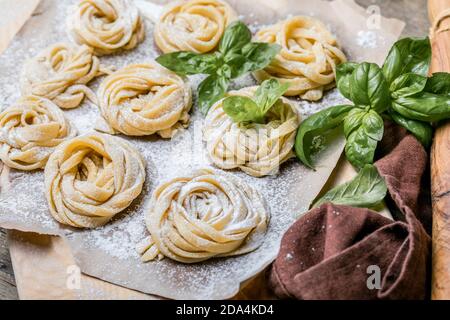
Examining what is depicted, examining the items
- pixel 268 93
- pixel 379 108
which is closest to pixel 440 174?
pixel 379 108

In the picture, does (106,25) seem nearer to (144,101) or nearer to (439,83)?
(144,101)

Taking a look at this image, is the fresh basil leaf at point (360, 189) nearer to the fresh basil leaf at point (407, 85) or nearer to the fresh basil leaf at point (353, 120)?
the fresh basil leaf at point (353, 120)

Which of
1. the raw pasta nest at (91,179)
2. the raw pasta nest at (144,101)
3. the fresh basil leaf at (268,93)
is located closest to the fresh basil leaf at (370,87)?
the fresh basil leaf at (268,93)

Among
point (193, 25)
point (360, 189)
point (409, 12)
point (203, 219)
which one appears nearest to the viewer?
point (203, 219)

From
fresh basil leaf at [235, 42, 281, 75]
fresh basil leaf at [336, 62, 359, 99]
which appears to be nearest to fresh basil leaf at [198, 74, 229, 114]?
fresh basil leaf at [235, 42, 281, 75]

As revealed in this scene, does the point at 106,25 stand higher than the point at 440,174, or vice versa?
the point at 106,25
